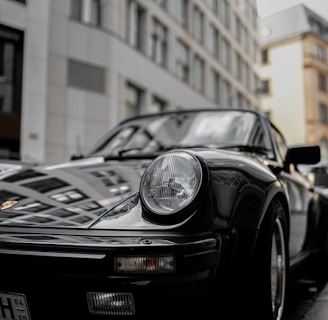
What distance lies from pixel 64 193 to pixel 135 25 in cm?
1657

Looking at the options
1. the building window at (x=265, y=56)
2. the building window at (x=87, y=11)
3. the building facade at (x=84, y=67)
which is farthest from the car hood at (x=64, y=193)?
the building window at (x=265, y=56)

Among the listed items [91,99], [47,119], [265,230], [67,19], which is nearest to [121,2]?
[67,19]

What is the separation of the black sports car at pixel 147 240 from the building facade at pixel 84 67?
300 inches

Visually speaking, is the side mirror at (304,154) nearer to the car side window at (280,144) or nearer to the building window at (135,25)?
the car side window at (280,144)

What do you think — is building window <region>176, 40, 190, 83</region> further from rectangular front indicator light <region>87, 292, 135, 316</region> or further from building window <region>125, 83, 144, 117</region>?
rectangular front indicator light <region>87, 292, 135, 316</region>

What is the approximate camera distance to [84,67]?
48.1ft

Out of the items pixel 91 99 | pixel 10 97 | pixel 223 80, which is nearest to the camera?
pixel 10 97

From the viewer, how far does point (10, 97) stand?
1254 cm

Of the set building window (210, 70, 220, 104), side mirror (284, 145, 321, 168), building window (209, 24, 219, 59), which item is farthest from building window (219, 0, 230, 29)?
building window (210, 70, 220, 104)

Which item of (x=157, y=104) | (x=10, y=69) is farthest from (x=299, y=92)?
(x=10, y=69)

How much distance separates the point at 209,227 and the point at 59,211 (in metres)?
0.54

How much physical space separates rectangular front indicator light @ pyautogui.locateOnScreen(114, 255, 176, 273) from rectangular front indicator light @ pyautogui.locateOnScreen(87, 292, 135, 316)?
0.08 m

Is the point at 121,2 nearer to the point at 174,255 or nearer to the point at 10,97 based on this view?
the point at 10,97

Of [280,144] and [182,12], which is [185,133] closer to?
[280,144]
